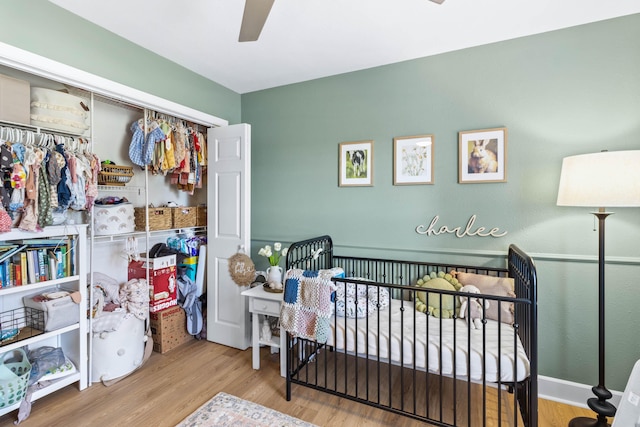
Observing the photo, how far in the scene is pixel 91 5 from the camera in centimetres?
183

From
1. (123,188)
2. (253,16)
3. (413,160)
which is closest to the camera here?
(253,16)

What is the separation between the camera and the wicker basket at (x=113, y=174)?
7.73 ft

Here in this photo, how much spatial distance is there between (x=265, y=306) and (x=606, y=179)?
221 centimetres

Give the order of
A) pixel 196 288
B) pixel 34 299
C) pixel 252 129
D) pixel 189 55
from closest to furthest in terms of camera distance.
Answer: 1. pixel 34 299
2. pixel 189 55
3. pixel 196 288
4. pixel 252 129

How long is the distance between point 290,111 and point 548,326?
270cm

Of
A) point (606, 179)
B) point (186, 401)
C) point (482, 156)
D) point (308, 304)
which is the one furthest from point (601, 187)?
point (186, 401)

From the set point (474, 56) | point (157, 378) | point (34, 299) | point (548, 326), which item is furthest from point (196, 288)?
point (474, 56)

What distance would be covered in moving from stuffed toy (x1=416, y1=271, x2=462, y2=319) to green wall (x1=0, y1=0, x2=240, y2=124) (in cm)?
242

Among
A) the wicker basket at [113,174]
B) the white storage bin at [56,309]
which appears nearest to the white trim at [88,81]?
the wicker basket at [113,174]

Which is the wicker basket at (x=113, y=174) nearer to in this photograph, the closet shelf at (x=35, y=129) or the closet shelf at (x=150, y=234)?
the closet shelf at (x=35, y=129)

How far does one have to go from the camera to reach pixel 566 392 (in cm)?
202

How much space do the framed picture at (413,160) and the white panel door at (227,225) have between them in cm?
128

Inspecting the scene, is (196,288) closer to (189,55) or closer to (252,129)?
(252,129)

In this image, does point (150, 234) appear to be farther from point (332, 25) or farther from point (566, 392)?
point (566, 392)
